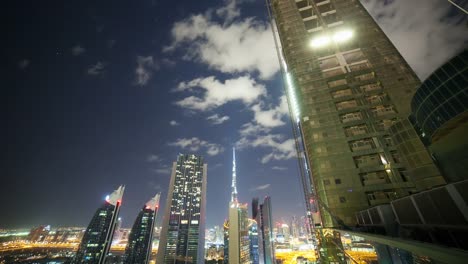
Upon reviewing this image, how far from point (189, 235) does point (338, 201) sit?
542ft

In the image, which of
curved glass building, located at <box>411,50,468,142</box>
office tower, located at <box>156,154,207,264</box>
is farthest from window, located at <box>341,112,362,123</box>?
office tower, located at <box>156,154,207,264</box>

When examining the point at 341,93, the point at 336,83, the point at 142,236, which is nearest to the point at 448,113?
the point at 341,93

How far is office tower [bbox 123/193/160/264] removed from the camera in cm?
12119

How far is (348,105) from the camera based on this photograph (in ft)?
126

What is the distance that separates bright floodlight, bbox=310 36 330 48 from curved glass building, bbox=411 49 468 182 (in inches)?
1344

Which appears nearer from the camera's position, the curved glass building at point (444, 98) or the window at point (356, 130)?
the curved glass building at point (444, 98)

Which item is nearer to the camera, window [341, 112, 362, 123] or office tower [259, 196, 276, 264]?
window [341, 112, 362, 123]

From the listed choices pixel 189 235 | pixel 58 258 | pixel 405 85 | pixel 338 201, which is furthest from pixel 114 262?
pixel 405 85

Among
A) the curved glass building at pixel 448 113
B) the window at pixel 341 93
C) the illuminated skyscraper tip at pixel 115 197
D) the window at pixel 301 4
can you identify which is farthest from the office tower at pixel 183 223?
the window at pixel 301 4

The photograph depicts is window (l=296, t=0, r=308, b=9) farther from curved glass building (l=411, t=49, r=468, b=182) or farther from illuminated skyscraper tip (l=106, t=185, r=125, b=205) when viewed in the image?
illuminated skyscraper tip (l=106, t=185, r=125, b=205)

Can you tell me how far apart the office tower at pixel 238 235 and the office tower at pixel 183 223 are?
89.8 feet

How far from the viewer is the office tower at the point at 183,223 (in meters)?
151

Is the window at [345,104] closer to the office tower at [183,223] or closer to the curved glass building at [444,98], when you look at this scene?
the curved glass building at [444,98]

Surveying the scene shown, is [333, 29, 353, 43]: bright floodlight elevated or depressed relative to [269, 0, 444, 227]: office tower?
elevated
